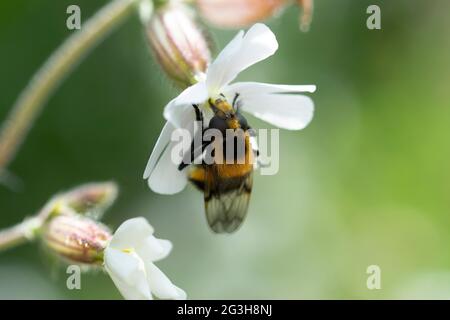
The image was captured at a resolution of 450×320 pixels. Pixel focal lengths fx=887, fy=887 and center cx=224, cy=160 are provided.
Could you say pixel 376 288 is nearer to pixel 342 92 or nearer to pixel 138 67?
pixel 342 92

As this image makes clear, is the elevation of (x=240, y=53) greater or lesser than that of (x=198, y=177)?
greater

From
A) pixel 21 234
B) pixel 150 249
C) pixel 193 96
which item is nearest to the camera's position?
pixel 193 96

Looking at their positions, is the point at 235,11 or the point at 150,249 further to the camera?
the point at 235,11

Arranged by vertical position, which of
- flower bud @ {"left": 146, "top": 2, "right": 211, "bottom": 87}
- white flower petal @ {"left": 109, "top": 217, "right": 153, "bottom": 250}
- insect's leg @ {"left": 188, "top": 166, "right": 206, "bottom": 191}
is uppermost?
flower bud @ {"left": 146, "top": 2, "right": 211, "bottom": 87}

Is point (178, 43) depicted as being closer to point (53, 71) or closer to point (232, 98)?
point (232, 98)

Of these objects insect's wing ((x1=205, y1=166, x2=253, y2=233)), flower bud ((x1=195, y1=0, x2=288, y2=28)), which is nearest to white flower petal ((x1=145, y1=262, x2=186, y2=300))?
insect's wing ((x1=205, y1=166, x2=253, y2=233))

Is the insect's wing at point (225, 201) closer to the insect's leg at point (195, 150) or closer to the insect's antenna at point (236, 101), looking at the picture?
the insect's leg at point (195, 150)

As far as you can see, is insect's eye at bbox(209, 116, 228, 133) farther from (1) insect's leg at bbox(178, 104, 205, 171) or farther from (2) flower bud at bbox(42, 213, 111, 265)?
(2) flower bud at bbox(42, 213, 111, 265)

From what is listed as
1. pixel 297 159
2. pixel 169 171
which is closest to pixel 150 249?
pixel 169 171
